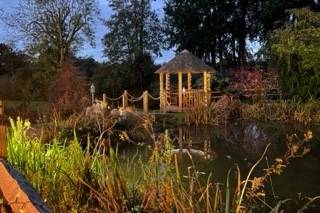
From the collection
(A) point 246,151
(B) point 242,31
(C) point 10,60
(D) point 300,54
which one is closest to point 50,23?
(C) point 10,60

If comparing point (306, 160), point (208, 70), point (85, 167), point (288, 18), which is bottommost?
point (306, 160)

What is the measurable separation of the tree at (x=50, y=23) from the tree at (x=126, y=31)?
5.21ft

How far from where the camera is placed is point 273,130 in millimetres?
14758

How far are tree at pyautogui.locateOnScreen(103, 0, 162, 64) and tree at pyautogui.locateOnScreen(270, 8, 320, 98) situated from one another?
27.0 feet

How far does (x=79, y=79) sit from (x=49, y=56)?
24.1ft

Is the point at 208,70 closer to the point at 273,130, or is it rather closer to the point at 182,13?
the point at 273,130

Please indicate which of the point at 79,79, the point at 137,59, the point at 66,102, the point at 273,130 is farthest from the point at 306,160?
the point at 137,59

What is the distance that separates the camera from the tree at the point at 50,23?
24.0 metres

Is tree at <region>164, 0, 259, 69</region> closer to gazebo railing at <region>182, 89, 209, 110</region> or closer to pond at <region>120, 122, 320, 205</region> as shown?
gazebo railing at <region>182, 89, 209, 110</region>

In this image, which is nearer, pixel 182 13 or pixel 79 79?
pixel 79 79

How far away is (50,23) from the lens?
79.0ft

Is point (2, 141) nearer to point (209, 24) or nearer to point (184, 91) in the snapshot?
point (184, 91)

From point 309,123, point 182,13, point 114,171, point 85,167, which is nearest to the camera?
point 114,171

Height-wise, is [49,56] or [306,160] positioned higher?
[49,56]
